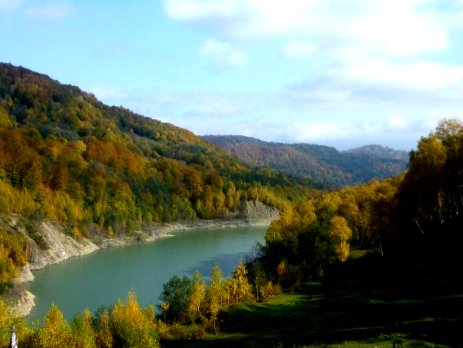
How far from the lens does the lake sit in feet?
189

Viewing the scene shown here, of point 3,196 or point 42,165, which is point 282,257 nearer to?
point 3,196

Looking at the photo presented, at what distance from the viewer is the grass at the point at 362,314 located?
25.2 metres

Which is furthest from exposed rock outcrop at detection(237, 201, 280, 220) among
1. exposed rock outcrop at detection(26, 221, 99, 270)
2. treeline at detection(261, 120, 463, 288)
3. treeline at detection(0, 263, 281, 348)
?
treeline at detection(0, 263, 281, 348)

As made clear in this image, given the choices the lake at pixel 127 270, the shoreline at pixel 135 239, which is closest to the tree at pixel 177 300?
the shoreline at pixel 135 239

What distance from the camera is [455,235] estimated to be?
45344mm

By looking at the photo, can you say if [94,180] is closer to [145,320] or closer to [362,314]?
[145,320]

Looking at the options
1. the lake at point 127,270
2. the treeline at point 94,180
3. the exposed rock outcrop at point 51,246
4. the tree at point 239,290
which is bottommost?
the lake at point 127,270

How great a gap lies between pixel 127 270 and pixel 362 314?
47.7 metres

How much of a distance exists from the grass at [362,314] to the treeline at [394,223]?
11.2 ft

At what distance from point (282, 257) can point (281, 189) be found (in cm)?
12431

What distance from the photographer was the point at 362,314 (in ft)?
110

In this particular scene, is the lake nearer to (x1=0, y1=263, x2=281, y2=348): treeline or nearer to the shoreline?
the shoreline

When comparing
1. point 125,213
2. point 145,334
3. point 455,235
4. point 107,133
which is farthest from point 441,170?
point 107,133

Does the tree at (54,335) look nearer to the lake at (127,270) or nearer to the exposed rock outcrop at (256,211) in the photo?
the lake at (127,270)
